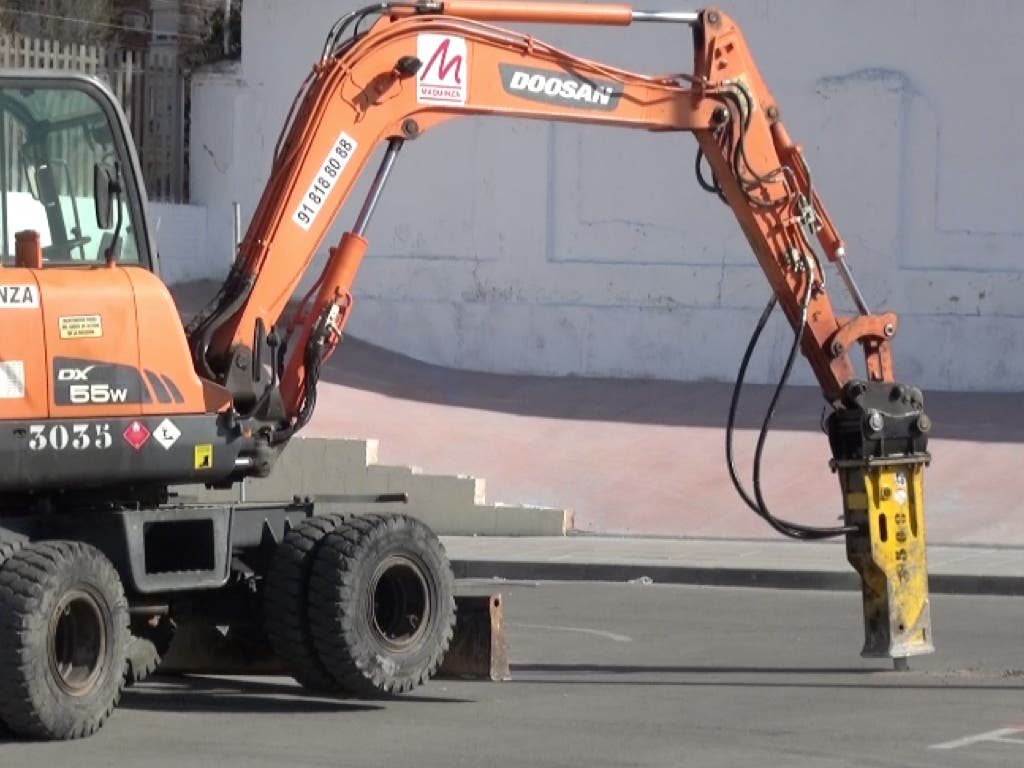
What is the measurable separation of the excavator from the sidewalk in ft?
16.3

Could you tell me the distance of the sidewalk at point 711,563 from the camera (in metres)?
17.6

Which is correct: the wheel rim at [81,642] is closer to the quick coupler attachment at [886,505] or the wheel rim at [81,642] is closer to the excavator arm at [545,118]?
the excavator arm at [545,118]

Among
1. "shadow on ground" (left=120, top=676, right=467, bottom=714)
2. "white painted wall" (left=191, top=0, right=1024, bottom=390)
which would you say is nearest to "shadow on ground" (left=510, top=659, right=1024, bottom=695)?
"shadow on ground" (left=120, top=676, right=467, bottom=714)

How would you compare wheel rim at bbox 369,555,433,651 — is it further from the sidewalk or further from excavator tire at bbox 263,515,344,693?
the sidewalk

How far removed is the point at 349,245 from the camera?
11.3m

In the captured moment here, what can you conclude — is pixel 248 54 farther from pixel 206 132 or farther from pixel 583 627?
pixel 583 627

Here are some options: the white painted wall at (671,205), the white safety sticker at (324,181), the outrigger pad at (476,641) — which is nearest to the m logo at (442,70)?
the white safety sticker at (324,181)

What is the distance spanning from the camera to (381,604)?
1122 cm

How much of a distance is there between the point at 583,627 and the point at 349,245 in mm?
4680

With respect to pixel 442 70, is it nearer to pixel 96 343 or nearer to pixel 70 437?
pixel 96 343

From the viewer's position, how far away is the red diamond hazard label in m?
10.2

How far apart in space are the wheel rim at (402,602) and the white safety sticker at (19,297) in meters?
2.32

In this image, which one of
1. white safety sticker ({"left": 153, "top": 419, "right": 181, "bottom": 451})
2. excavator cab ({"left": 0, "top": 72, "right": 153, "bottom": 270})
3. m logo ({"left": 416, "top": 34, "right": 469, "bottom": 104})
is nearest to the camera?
excavator cab ({"left": 0, "top": 72, "right": 153, "bottom": 270})

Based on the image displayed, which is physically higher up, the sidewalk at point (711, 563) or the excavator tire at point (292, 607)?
the excavator tire at point (292, 607)
